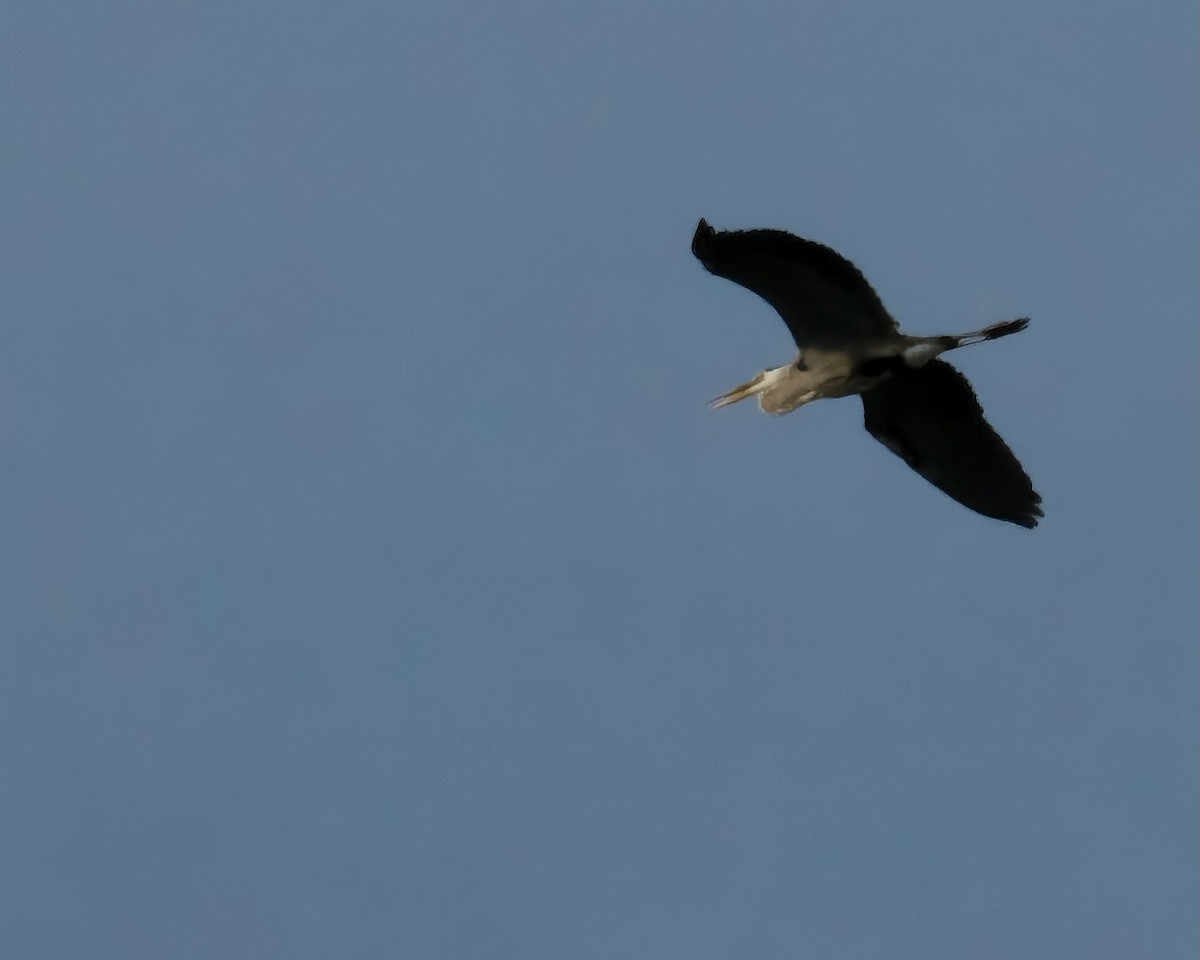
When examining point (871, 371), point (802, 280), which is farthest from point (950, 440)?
point (802, 280)

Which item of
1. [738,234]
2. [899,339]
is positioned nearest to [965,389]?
[899,339]

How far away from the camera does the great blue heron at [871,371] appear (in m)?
18.6

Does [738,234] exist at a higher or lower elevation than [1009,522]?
higher

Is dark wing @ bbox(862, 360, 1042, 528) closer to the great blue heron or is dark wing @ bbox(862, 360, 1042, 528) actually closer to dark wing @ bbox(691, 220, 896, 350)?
the great blue heron

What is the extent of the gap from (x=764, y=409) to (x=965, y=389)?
84.8 inches

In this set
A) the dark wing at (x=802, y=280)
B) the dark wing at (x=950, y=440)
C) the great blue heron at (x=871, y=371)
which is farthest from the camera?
the dark wing at (x=950, y=440)

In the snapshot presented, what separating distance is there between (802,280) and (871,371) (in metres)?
1.29

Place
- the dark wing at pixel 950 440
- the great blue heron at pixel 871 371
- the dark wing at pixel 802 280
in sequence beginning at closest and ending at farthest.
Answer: the dark wing at pixel 802 280 < the great blue heron at pixel 871 371 < the dark wing at pixel 950 440

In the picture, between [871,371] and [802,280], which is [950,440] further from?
[802,280]

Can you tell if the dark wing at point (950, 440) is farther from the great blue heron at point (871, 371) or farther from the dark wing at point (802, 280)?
the dark wing at point (802, 280)

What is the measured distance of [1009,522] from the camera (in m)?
20.2

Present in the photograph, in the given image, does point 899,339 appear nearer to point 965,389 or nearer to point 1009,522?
point 965,389

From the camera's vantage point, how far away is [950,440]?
65.7 feet

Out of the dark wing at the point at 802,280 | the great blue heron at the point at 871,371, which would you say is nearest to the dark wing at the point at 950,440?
the great blue heron at the point at 871,371
